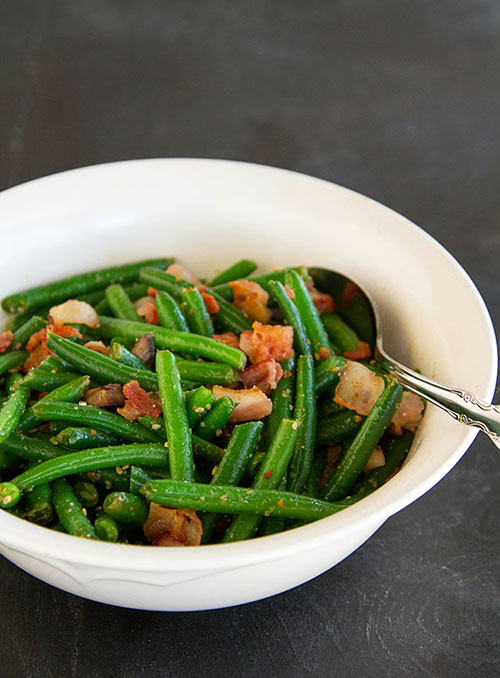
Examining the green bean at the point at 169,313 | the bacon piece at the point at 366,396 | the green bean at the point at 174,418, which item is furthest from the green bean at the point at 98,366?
the bacon piece at the point at 366,396

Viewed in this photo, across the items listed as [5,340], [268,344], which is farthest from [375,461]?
[5,340]

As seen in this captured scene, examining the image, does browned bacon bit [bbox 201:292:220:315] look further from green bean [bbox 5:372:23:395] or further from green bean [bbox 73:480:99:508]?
green bean [bbox 73:480:99:508]

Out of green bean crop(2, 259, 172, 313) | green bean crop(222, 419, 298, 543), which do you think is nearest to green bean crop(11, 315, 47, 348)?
green bean crop(2, 259, 172, 313)

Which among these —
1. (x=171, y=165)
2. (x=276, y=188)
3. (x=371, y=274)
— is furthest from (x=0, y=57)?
(x=371, y=274)

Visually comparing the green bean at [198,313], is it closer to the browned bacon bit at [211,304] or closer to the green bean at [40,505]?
the browned bacon bit at [211,304]

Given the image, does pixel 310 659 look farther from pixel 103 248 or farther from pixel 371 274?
pixel 103 248

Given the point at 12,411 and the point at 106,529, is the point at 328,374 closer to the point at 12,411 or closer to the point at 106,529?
the point at 106,529

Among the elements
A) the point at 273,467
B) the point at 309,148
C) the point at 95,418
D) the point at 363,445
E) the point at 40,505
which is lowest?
the point at 40,505
